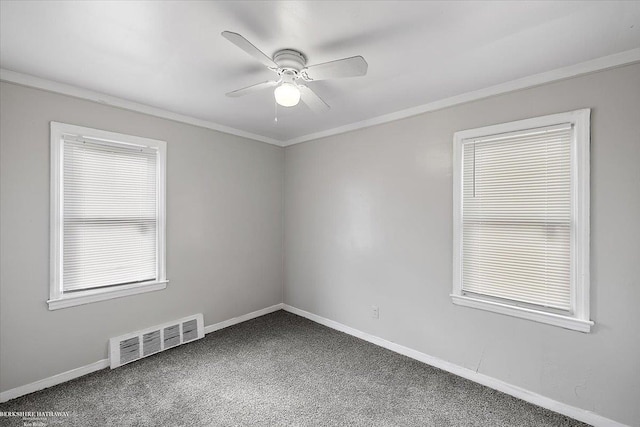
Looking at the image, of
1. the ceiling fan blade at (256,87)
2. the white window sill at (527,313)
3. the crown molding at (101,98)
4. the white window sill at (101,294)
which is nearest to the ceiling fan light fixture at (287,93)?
the ceiling fan blade at (256,87)

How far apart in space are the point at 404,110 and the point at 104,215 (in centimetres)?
303

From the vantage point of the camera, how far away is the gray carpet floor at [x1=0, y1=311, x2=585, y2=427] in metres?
2.02

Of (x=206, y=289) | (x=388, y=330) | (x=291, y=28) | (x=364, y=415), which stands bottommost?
(x=364, y=415)

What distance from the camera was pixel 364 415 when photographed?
207cm

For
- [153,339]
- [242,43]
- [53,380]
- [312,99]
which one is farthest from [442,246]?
[53,380]

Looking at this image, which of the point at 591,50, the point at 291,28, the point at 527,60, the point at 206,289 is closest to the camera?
the point at 291,28

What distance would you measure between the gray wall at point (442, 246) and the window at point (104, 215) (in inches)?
69.6

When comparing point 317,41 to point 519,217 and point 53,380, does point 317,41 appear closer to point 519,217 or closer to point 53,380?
point 519,217

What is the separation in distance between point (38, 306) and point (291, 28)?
283 centimetres

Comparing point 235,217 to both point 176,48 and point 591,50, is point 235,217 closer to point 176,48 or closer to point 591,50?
point 176,48

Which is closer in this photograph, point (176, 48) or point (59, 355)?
point (176, 48)

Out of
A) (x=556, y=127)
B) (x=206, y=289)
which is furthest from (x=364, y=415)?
(x=556, y=127)

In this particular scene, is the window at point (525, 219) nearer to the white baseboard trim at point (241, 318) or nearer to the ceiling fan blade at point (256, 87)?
the ceiling fan blade at point (256, 87)

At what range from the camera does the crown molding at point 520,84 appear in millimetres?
1896
